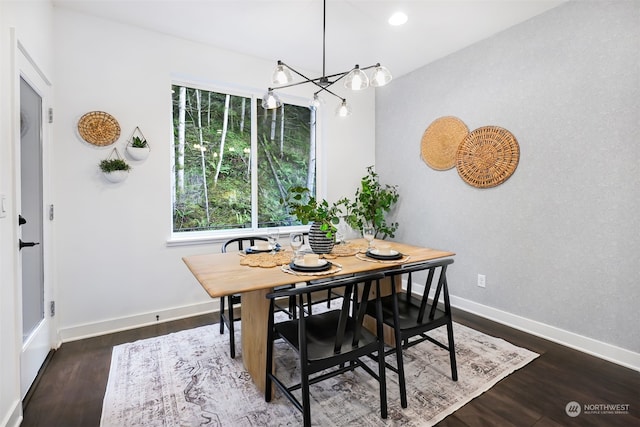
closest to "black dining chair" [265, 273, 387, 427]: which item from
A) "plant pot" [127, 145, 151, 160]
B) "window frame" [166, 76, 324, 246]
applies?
"window frame" [166, 76, 324, 246]

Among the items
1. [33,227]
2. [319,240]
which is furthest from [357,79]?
[33,227]

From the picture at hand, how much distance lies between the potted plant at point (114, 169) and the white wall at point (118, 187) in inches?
2.7

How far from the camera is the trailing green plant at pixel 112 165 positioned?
2.53m

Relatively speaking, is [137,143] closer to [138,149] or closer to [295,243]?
[138,149]

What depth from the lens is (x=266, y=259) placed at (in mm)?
2021

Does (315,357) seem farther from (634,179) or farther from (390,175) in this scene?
(390,175)

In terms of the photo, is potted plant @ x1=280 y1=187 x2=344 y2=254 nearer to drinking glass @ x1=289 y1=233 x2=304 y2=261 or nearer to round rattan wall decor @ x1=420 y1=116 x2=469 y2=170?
drinking glass @ x1=289 y1=233 x2=304 y2=261

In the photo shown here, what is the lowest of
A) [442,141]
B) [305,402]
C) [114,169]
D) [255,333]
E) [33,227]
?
[305,402]

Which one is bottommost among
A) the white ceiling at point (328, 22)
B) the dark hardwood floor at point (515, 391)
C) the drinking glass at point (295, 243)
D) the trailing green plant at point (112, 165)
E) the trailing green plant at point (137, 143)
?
the dark hardwood floor at point (515, 391)

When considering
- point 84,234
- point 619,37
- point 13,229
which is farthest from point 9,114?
point 619,37

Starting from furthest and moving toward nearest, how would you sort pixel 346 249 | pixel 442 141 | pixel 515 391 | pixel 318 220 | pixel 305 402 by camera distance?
pixel 442 141 < pixel 346 249 < pixel 318 220 < pixel 515 391 < pixel 305 402

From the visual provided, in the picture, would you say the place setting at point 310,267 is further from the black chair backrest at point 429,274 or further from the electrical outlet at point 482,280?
the electrical outlet at point 482,280

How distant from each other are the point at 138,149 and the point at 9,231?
125cm

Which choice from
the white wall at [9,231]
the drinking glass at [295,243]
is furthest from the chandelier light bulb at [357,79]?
the white wall at [9,231]
